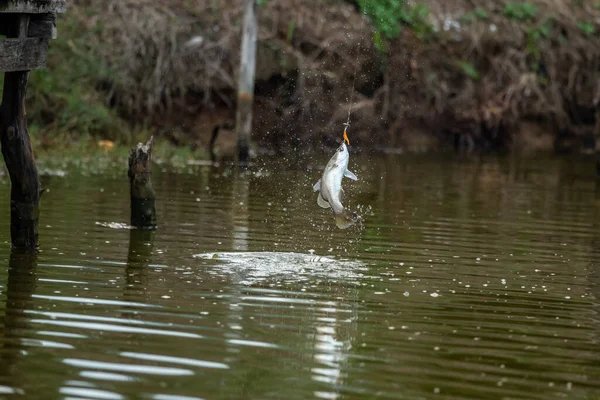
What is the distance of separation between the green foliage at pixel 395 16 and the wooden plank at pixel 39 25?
16.7 meters

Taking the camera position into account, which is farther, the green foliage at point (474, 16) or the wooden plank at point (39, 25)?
the green foliage at point (474, 16)

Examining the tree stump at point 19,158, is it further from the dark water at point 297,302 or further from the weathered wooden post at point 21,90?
the dark water at point 297,302

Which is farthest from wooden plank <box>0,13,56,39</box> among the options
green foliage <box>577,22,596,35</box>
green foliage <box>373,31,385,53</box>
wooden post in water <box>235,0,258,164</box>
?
green foliage <box>577,22,596,35</box>

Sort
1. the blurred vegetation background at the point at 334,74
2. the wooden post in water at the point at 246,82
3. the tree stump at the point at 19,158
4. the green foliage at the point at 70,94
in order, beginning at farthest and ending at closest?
the blurred vegetation background at the point at 334,74 < the green foliage at the point at 70,94 < the wooden post in water at the point at 246,82 < the tree stump at the point at 19,158

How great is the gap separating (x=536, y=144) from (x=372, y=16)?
6.38m

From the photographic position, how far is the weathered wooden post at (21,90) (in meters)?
11.2

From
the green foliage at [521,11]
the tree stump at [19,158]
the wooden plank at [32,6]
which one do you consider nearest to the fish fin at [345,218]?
the tree stump at [19,158]

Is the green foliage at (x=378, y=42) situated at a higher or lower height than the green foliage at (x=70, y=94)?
higher

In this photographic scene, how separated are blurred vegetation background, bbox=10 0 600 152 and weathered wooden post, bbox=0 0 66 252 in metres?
12.6

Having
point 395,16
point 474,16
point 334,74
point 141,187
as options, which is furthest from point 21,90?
point 474,16

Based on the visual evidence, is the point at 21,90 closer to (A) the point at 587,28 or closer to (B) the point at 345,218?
(B) the point at 345,218

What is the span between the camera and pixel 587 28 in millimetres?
32688

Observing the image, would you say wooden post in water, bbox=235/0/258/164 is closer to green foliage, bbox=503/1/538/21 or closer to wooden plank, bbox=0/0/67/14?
green foliage, bbox=503/1/538/21

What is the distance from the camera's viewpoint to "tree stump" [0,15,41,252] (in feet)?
37.7
